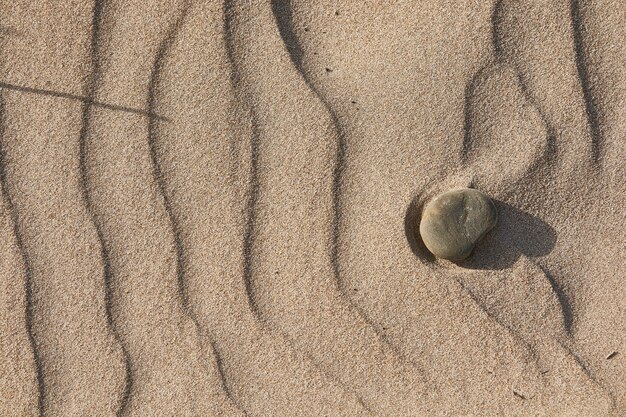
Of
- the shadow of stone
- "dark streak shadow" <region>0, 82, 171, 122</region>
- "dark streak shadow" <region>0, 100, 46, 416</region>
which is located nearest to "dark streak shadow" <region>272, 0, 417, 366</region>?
the shadow of stone

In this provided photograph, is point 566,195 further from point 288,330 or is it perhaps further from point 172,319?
point 172,319

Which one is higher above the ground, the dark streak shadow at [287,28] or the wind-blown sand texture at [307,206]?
the dark streak shadow at [287,28]

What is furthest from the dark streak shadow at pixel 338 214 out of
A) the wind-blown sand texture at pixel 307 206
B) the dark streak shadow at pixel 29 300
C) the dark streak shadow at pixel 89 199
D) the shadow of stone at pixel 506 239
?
the dark streak shadow at pixel 29 300

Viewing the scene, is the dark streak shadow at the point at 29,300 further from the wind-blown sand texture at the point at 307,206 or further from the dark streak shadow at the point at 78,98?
the dark streak shadow at the point at 78,98

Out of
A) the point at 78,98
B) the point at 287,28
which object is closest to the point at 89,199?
the point at 78,98

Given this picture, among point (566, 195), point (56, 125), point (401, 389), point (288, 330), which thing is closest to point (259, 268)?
point (288, 330)

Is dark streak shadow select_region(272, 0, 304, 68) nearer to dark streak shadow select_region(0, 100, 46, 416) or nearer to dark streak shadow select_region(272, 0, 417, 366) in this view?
dark streak shadow select_region(272, 0, 417, 366)

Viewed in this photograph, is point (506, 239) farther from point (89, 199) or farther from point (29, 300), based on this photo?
point (29, 300)
